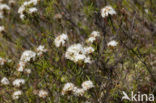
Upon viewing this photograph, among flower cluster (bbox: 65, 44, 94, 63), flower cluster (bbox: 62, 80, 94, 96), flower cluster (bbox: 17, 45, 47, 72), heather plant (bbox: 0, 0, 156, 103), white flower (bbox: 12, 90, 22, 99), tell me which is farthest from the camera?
white flower (bbox: 12, 90, 22, 99)

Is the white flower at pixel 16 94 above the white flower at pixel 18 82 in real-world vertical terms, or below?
below

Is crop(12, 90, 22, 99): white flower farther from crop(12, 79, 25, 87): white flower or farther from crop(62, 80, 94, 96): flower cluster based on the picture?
crop(62, 80, 94, 96): flower cluster

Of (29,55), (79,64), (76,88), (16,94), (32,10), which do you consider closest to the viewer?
(79,64)

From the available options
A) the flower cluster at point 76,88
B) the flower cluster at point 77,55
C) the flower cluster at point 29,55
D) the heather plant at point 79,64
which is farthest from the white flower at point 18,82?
the flower cluster at point 77,55

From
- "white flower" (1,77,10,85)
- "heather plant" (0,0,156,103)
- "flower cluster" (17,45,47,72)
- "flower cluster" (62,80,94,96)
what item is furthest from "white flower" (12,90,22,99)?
"flower cluster" (62,80,94,96)

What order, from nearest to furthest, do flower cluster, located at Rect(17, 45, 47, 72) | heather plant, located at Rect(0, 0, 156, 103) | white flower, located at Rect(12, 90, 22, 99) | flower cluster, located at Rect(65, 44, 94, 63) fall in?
flower cluster, located at Rect(65, 44, 94, 63)
heather plant, located at Rect(0, 0, 156, 103)
flower cluster, located at Rect(17, 45, 47, 72)
white flower, located at Rect(12, 90, 22, 99)

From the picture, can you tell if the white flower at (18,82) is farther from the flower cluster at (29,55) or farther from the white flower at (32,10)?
the white flower at (32,10)

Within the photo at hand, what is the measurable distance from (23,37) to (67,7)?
1573 mm

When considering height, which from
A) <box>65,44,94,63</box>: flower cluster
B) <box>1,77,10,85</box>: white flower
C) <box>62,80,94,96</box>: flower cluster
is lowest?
<box>62,80,94,96</box>: flower cluster

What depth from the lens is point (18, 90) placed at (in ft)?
9.50

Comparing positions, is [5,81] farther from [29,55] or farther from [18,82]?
[29,55]

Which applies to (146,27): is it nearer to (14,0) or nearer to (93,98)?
(93,98)

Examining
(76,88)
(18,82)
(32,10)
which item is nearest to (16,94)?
(18,82)

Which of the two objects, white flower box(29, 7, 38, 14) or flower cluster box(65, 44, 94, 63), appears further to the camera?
white flower box(29, 7, 38, 14)
